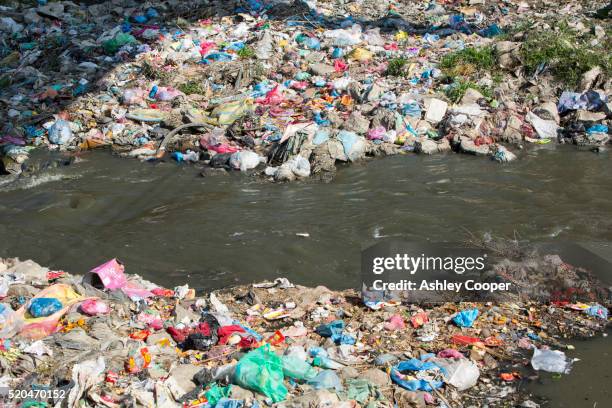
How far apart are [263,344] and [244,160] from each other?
4.10 meters

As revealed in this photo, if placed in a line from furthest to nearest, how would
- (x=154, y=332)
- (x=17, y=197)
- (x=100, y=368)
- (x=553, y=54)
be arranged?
1. (x=553, y=54)
2. (x=17, y=197)
3. (x=154, y=332)
4. (x=100, y=368)

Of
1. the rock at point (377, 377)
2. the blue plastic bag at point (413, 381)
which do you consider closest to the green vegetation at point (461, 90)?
the blue plastic bag at point (413, 381)

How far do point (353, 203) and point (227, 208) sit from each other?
4.33 feet

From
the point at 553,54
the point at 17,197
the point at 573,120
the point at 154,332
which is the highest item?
the point at 553,54

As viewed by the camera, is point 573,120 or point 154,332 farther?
point 573,120

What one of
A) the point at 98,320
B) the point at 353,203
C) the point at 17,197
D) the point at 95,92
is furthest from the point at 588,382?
the point at 95,92

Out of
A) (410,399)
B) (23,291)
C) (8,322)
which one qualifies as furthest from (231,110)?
(410,399)

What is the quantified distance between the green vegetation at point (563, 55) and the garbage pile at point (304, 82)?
2 centimetres

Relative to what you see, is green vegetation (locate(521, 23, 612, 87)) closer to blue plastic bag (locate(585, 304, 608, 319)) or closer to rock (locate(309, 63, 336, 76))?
rock (locate(309, 63, 336, 76))

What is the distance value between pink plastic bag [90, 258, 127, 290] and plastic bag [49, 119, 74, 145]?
4589mm

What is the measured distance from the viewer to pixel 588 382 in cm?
386

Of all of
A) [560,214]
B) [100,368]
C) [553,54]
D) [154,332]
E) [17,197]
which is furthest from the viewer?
[553,54]

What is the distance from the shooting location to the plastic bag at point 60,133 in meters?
9.21

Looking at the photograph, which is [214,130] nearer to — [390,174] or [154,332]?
[390,174]
